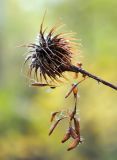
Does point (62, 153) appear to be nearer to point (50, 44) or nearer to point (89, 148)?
point (89, 148)

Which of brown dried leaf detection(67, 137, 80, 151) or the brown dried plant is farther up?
the brown dried plant

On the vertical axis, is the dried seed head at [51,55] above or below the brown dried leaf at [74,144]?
above

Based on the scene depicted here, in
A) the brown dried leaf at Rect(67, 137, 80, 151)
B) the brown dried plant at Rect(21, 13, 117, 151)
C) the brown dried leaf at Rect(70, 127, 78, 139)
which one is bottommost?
the brown dried leaf at Rect(67, 137, 80, 151)

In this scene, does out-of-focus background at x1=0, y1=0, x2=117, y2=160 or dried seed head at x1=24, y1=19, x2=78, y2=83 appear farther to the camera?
out-of-focus background at x1=0, y1=0, x2=117, y2=160

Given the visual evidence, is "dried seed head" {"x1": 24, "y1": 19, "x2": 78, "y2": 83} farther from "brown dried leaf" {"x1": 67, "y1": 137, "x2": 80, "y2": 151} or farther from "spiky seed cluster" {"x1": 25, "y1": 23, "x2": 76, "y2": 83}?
"brown dried leaf" {"x1": 67, "y1": 137, "x2": 80, "y2": 151}

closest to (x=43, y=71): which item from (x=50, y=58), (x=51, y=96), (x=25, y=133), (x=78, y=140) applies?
(x=50, y=58)

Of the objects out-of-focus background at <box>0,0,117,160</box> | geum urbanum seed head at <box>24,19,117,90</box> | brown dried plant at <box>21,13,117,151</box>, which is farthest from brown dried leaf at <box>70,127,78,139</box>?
out-of-focus background at <box>0,0,117,160</box>

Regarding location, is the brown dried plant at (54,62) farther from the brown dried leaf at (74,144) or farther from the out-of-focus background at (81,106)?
the out-of-focus background at (81,106)

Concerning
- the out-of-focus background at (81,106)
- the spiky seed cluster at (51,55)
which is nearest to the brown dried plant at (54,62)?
the spiky seed cluster at (51,55)
